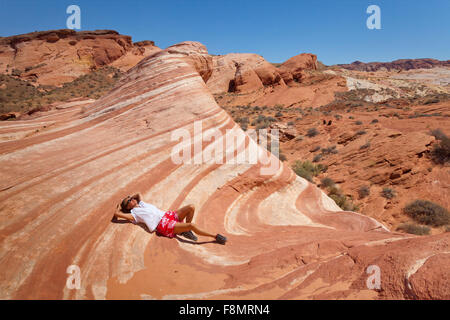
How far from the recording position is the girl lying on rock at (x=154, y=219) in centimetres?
340

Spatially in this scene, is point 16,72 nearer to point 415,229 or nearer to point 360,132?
point 360,132

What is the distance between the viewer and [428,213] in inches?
287

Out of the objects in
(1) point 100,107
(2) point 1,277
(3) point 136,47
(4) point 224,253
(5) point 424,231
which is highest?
(3) point 136,47

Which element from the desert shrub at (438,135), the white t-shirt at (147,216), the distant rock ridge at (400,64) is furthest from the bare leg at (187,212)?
the distant rock ridge at (400,64)

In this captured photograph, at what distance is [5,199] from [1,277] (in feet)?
3.90

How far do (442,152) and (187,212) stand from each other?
11.3m

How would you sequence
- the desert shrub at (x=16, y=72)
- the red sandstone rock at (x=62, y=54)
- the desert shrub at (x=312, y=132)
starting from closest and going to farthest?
the desert shrub at (x=312, y=132), the desert shrub at (x=16, y=72), the red sandstone rock at (x=62, y=54)

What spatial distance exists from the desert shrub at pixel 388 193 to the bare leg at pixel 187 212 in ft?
26.7

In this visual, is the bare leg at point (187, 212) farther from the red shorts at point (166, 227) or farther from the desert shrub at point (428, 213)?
the desert shrub at point (428, 213)

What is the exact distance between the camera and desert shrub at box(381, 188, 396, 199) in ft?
27.9

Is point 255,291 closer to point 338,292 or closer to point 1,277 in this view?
point 338,292

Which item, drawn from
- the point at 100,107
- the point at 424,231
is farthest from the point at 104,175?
the point at 424,231

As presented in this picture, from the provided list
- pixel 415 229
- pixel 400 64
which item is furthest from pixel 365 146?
pixel 400 64
